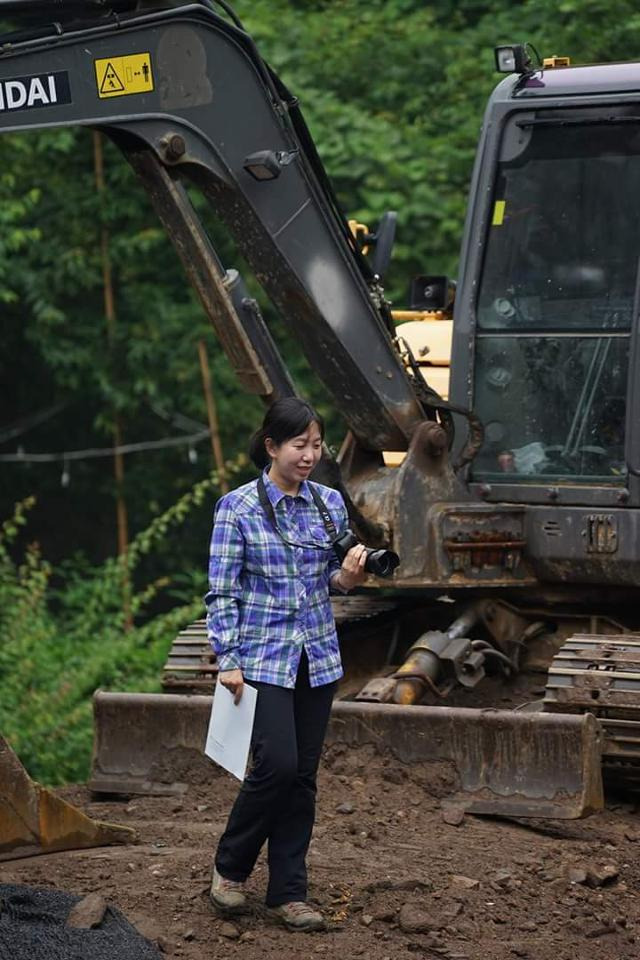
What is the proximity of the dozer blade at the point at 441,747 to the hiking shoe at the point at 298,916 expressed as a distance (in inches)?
68.4

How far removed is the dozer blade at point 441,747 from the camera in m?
7.14

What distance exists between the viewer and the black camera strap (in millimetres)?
5684

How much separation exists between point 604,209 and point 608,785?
100 inches

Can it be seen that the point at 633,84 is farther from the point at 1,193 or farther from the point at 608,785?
the point at 1,193

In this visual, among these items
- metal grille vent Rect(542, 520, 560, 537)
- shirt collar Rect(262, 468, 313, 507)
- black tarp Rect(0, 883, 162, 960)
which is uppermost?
shirt collar Rect(262, 468, 313, 507)

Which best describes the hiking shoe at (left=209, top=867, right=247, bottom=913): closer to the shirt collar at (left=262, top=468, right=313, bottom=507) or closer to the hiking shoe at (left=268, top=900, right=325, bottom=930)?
the hiking shoe at (left=268, top=900, right=325, bottom=930)

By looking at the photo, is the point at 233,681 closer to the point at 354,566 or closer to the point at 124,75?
the point at 354,566

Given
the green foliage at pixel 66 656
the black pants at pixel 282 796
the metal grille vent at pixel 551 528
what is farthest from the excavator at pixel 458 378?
the green foliage at pixel 66 656

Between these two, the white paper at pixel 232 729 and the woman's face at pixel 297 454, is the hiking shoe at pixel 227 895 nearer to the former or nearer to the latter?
the white paper at pixel 232 729

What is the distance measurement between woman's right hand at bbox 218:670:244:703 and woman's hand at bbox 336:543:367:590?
450 mm

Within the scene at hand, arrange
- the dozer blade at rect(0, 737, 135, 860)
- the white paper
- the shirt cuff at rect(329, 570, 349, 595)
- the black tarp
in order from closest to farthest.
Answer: the black tarp
the white paper
the shirt cuff at rect(329, 570, 349, 595)
the dozer blade at rect(0, 737, 135, 860)

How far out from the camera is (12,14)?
7.05m

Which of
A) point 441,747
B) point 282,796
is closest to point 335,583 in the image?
point 282,796

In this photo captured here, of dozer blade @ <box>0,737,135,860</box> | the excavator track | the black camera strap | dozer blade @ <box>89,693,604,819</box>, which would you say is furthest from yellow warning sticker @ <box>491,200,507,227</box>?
dozer blade @ <box>0,737,135,860</box>
